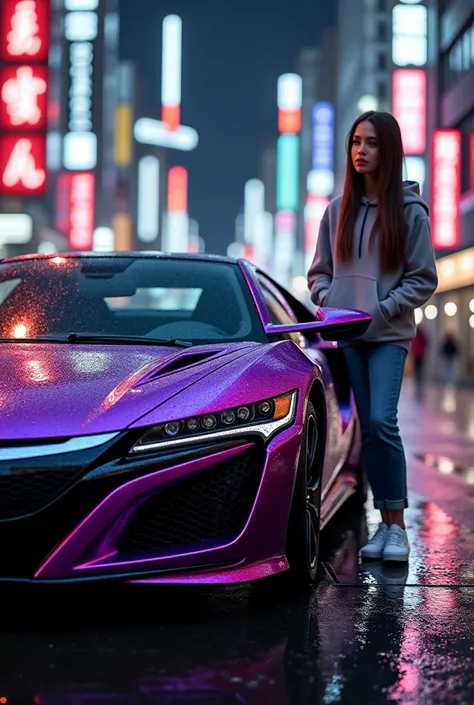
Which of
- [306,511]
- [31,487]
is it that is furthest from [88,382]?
[306,511]

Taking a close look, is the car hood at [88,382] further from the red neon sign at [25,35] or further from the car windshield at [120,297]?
the red neon sign at [25,35]

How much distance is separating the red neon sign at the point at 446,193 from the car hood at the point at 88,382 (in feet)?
87.8

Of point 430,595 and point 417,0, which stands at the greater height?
point 417,0

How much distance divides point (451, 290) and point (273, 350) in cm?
3000

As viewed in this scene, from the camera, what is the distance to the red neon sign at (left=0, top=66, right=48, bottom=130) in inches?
1051

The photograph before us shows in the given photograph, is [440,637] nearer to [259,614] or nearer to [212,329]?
[259,614]

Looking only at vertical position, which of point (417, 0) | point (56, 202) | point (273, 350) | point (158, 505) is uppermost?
point (417, 0)

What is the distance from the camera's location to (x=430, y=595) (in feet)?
12.8

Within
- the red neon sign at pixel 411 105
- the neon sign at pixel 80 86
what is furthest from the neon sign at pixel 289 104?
the red neon sign at pixel 411 105

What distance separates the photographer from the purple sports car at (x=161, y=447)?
3.08 meters

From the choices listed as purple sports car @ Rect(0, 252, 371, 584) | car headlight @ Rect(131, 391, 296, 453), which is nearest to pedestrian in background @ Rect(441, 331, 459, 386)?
purple sports car @ Rect(0, 252, 371, 584)

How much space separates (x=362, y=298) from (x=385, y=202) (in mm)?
411

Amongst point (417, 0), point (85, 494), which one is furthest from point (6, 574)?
point (417, 0)

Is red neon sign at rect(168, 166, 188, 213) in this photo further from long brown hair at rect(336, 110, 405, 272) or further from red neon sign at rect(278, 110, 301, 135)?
long brown hair at rect(336, 110, 405, 272)
